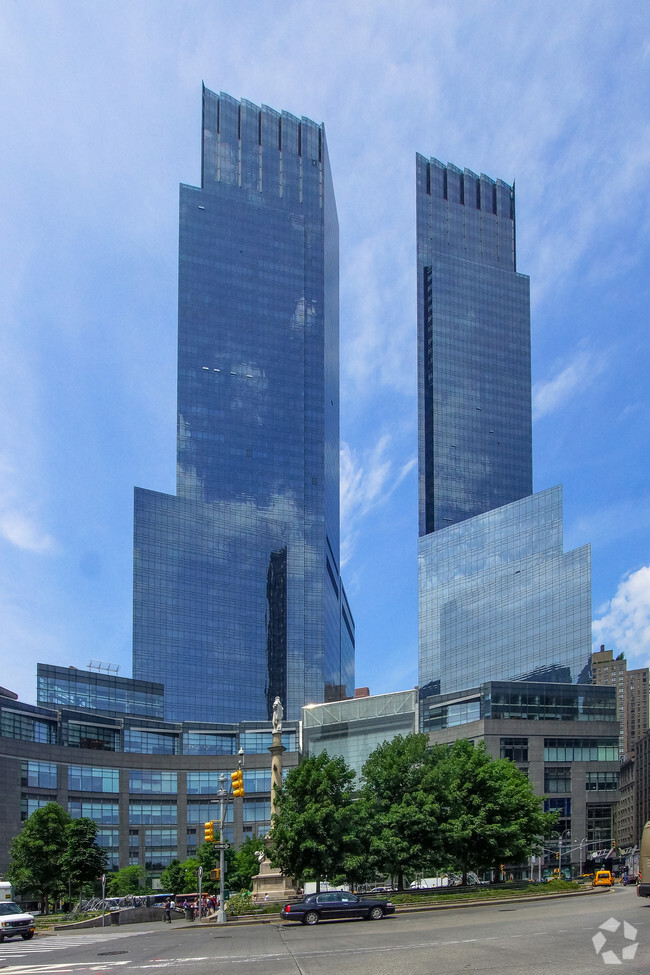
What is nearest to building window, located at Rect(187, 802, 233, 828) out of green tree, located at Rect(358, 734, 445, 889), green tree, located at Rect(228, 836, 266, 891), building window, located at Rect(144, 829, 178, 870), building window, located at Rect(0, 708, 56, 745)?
building window, located at Rect(144, 829, 178, 870)

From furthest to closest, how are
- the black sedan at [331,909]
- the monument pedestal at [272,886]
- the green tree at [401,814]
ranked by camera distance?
1. the green tree at [401,814]
2. the monument pedestal at [272,886]
3. the black sedan at [331,909]

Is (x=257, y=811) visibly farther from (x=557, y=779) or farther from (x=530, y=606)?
(x=530, y=606)

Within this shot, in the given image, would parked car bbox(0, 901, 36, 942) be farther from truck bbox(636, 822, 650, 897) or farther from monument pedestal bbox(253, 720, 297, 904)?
truck bbox(636, 822, 650, 897)

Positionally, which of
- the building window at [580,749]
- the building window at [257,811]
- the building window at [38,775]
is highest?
the building window at [580,749]

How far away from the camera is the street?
21984 mm

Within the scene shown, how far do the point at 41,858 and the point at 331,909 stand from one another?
1754 inches

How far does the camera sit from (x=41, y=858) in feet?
252

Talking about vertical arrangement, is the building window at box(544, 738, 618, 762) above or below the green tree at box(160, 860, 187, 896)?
above

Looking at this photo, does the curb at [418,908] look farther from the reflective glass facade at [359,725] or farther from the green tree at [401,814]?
the reflective glass facade at [359,725]

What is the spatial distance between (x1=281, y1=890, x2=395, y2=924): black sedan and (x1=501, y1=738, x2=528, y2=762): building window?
293 ft

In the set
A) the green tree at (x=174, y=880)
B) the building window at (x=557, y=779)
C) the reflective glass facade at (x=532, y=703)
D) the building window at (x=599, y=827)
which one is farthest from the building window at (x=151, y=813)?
the building window at (x=599, y=827)

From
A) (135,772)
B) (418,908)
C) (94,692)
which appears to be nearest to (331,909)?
(418,908)

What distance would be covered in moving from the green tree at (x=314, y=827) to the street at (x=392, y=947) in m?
10.6

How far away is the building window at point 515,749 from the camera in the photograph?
416 feet
